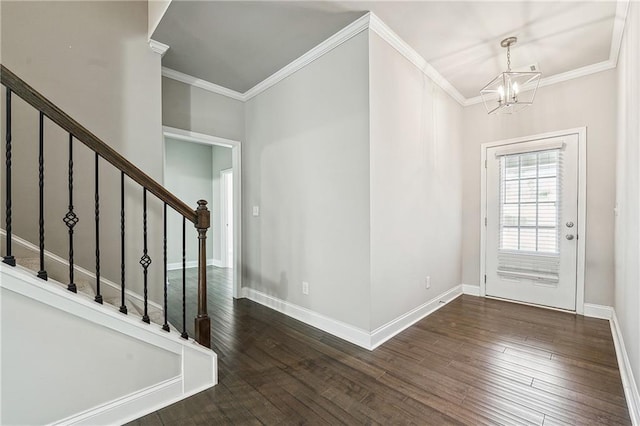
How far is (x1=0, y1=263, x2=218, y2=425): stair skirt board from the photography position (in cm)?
132

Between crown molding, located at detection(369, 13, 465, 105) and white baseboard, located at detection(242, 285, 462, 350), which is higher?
crown molding, located at detection(369, 13, 465, 105)

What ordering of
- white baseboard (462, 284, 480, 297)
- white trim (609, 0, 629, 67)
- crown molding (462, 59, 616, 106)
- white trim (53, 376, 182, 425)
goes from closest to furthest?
white trim (53, 376, 182, 425), white trim (609, 0, 629, 67), crown molding (462, 59, 616, 106), white baseboard (462, 284, 480, 297)

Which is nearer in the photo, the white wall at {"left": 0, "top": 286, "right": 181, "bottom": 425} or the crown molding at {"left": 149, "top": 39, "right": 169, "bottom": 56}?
the white wall at {"left": 0, "top": 286, "right": 181, "bottom": 425}

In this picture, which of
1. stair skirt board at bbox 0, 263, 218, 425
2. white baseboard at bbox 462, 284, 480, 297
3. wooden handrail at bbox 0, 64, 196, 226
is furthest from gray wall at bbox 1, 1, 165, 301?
white baseboard at bbox 462, 284, 480, 297

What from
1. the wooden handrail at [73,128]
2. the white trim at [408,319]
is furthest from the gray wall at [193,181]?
the white trim at [408,319]

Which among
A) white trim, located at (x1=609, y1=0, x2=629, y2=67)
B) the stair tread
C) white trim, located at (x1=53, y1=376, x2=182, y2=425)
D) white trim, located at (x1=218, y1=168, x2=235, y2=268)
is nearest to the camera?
white trim, located at (x1=53, y1=376, x2=182, y2=425)

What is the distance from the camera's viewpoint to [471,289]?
13.2 feet

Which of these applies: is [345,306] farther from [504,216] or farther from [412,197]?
[504,216]

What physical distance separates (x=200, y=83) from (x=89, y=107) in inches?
53.1

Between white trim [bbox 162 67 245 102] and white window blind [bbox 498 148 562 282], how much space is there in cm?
356

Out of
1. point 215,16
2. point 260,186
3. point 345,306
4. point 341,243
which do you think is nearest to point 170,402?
point 345,306

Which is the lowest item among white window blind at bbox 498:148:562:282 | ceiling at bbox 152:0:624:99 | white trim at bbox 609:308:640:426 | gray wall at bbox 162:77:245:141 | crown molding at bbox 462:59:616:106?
white trim at bbox 609:308:640:426

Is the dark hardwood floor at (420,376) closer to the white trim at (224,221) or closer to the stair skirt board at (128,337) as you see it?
the stair skirt board at (128,337)

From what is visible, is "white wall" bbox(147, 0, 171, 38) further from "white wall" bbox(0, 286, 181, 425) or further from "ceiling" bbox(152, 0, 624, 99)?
"white wall" bbox(0, 286, 181, 425)
